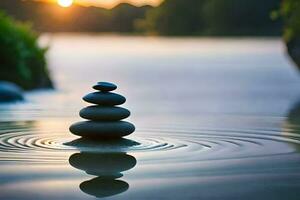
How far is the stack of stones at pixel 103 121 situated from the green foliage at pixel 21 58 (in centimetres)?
946

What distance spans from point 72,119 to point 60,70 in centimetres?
1727

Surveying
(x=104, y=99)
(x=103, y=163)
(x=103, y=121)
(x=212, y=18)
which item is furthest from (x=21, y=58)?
(x=212, y=18)

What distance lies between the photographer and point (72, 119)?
11.8 metres

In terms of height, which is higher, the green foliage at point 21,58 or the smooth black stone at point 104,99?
the green foliage at point 21,58

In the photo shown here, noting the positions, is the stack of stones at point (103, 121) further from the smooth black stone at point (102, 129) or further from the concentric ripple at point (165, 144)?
the concentric ripple at point (165, 144)

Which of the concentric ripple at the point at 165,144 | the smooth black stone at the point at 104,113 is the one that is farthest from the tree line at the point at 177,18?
the smooth black stone at the point at 104,113

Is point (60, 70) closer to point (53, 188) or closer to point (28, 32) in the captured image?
point (28, 32)

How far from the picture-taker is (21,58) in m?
18.3

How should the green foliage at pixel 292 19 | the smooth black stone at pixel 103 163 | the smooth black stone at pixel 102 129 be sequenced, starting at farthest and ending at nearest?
the green foliage at pixel 292 19 → the smooth black stone at pixel 102 129 → the smooth black stone at pixel 103 163

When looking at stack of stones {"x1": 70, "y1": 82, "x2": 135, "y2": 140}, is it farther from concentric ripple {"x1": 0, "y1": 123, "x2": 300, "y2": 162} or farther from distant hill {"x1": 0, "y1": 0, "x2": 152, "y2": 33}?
distant hill {"x1": 0, "y1": 0, "x2": 152, "y2": 33}

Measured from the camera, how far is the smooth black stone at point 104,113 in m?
8.74

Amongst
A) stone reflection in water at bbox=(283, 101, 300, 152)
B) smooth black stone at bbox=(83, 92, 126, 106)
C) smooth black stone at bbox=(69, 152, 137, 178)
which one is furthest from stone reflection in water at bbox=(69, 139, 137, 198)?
stone reflection in water at bbox=(283, 101, 300, 152)

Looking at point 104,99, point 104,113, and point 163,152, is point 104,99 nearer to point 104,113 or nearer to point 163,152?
point 104,113

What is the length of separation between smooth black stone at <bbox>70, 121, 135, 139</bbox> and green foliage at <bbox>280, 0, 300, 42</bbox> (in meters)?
11.3
